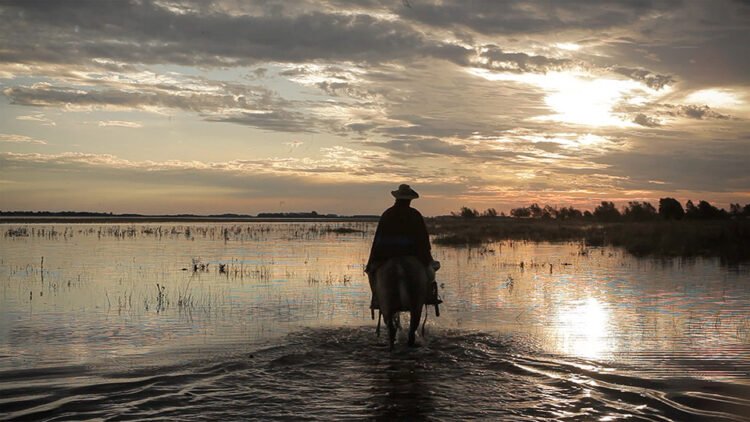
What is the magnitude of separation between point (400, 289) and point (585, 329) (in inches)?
171

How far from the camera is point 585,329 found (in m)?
13.3

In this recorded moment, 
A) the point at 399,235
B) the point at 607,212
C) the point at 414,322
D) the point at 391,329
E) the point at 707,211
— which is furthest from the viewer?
the point at 607,212

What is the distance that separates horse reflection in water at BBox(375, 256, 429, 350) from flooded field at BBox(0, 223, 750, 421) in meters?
0.55

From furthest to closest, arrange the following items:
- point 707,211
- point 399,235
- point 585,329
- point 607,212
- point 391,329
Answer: point 607,212 → point 707,211 → point 585,329 → point 399,235 → point 391,329

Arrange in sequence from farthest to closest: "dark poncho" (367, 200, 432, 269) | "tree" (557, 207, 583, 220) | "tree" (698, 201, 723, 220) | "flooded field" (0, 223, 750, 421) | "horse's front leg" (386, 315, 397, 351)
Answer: "tree" (557, 207, 583, 220) → "tree" (698, 201, 723, 220) → "dark poncho" (367, 200, 432, 269) → "horse's front leg" (386, 315, 397, 351) → "flooded field" (0, 223, 750, 421)

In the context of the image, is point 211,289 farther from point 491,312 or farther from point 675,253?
point 675,253

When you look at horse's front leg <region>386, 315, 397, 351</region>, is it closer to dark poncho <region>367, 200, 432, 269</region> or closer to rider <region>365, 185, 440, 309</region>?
rider <region>365, 185, 440, 309</region>

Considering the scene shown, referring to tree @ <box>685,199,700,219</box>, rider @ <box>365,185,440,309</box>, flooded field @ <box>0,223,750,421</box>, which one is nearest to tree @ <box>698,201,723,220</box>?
tree @ <box>685,199,700,219</box>

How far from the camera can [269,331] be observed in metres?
13.2

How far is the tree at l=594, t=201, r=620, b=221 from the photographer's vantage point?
339 ft

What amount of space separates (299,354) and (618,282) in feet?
45.2

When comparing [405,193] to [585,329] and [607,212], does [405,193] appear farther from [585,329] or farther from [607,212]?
[607,212]

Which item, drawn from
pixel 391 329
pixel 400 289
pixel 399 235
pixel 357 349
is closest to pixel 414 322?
pixel 391 329

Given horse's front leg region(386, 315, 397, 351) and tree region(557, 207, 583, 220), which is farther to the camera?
tree region(557, 207, 583, 220)
